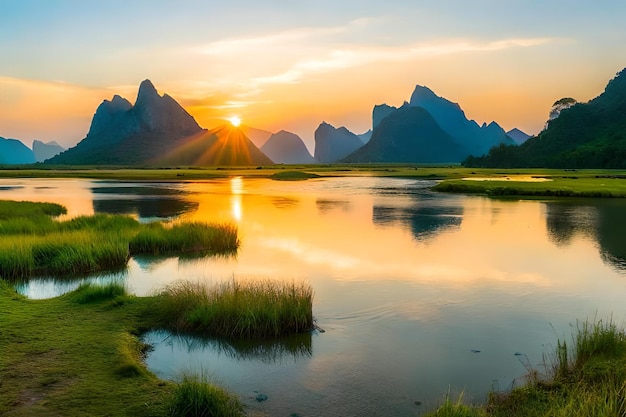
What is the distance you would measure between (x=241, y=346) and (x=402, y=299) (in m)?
8.11

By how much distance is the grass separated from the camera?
2359cm

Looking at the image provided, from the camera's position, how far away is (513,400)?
10508 millimetres

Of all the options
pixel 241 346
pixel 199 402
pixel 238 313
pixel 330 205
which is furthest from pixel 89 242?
pixel 330 205

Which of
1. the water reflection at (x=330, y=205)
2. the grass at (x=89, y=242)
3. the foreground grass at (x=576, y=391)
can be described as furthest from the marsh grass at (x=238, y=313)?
the water reflection at (x=330, y=205)

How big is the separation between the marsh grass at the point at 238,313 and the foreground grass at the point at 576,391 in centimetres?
612

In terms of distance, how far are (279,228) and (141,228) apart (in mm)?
11954

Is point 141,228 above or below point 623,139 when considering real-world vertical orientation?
below

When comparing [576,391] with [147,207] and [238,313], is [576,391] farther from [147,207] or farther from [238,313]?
[147,207]

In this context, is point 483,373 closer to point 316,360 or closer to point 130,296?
point 316,360

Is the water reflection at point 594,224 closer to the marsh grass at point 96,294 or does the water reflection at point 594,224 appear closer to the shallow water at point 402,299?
the shallow water at point 402,299

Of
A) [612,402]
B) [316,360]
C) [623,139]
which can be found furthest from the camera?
[623,139]

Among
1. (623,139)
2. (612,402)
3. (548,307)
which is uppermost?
(623,139)

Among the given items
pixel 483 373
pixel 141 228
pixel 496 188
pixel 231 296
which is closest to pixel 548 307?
pixel 483 373

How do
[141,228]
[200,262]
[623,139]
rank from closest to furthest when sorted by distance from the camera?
[200,262], [141,228], [623,139]
